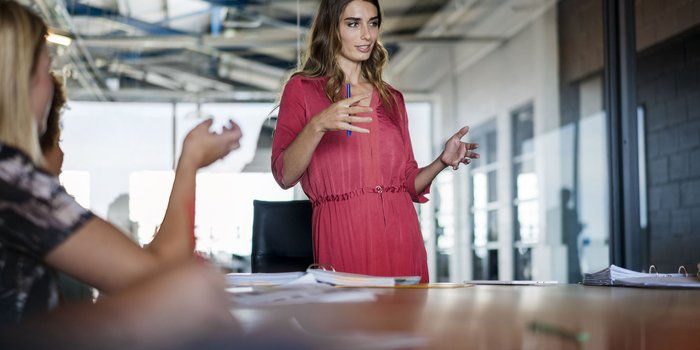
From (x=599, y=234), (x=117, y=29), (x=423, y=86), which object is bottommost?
(x=599, y=234)

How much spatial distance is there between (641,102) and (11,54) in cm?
375

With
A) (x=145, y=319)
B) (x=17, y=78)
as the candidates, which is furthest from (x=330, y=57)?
(x=145, y=319)

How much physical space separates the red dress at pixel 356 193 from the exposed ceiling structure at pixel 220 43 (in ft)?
12.6

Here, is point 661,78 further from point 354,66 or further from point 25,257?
point 25,257

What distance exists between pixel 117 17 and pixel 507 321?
19.1 feet

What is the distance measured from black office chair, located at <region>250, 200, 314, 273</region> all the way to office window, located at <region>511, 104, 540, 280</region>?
3195 mm

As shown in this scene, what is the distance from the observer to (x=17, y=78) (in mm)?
799

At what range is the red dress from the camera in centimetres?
205

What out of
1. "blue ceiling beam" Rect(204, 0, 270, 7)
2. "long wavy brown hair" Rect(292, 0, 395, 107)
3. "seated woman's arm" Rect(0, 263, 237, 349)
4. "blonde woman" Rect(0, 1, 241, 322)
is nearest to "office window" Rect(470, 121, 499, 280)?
"blue ceiling beam" Rect(204, 0, 270, 7)

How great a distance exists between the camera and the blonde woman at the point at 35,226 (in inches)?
29.6

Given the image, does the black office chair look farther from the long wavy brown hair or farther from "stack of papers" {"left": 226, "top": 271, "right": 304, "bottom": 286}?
"stack of papers" {"left": 226, "top": 271, "right": 304, "bottom": 286}

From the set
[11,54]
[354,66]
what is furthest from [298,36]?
[11,54]

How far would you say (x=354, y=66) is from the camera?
222 cm

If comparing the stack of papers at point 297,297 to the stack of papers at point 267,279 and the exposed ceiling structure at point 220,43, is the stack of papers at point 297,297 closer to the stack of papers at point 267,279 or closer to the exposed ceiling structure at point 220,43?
the stack of papers at point 267,279
